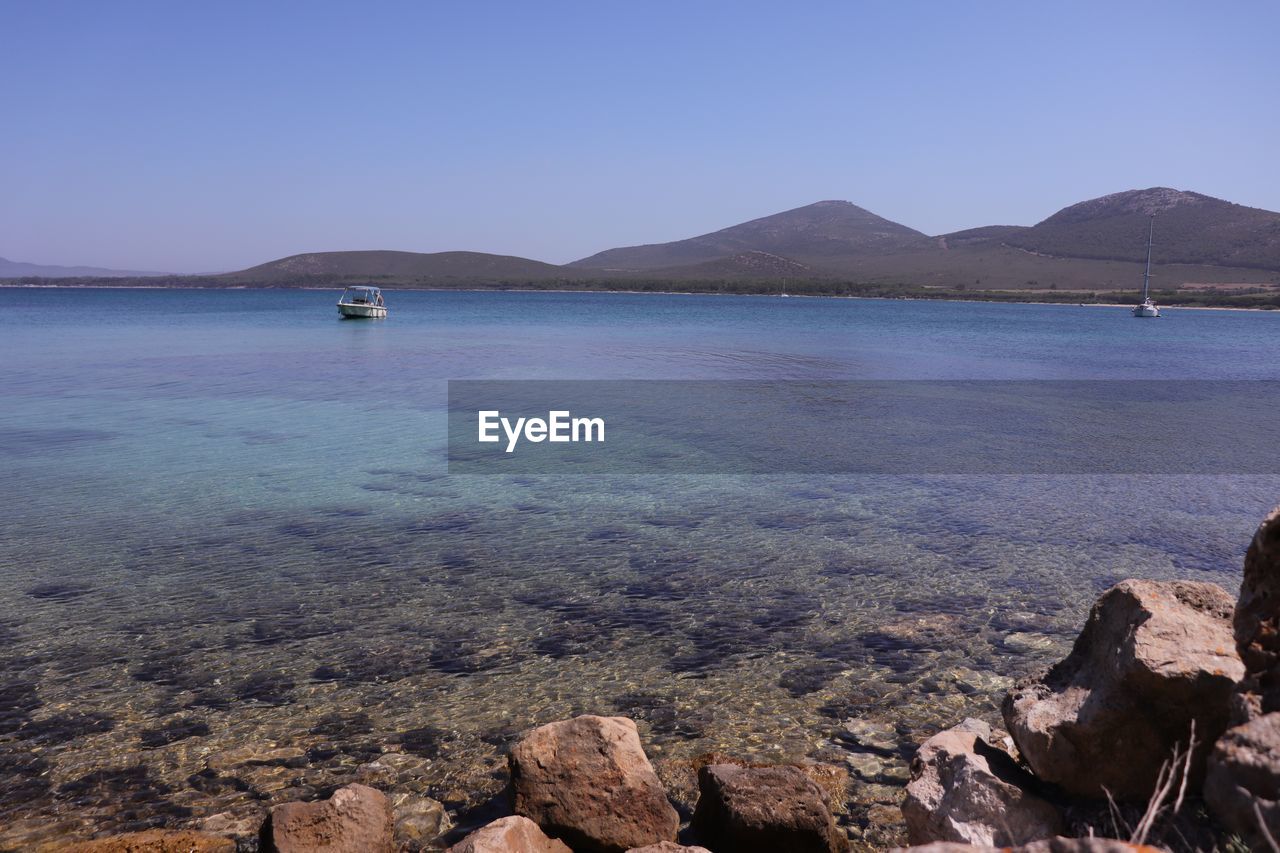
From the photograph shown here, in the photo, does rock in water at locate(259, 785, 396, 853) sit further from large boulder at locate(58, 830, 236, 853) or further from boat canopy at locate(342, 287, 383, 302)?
boat canopy at locate(342, 287, 383, 302)

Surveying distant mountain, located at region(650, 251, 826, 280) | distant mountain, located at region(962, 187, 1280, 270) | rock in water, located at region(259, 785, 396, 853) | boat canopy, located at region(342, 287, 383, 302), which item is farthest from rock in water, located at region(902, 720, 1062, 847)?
distant mountain, located at region(650, 251, 826, 280)

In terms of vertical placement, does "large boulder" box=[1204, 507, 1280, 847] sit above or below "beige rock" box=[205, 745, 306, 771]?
above

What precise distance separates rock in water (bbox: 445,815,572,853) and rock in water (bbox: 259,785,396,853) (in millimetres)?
360

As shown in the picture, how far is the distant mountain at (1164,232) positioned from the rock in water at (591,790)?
441ft

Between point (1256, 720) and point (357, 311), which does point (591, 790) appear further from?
point (357, 311)

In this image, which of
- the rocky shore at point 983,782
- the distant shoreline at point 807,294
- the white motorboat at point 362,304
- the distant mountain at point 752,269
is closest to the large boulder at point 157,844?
the rocky shore at point 983,782

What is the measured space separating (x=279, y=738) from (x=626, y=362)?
88.3 ft

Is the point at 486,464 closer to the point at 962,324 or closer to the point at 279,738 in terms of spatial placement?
the point at 279,738

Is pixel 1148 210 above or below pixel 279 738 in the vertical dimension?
above

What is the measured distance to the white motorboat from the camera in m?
54.5

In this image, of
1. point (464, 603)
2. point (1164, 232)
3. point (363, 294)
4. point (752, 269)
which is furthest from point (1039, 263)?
point (464, 603)

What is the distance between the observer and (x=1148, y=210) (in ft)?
526

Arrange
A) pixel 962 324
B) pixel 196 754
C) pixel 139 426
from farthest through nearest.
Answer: pixel 962 324
pixel 139 426
pixel 196 754

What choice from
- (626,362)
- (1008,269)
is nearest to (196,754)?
(626,362)
